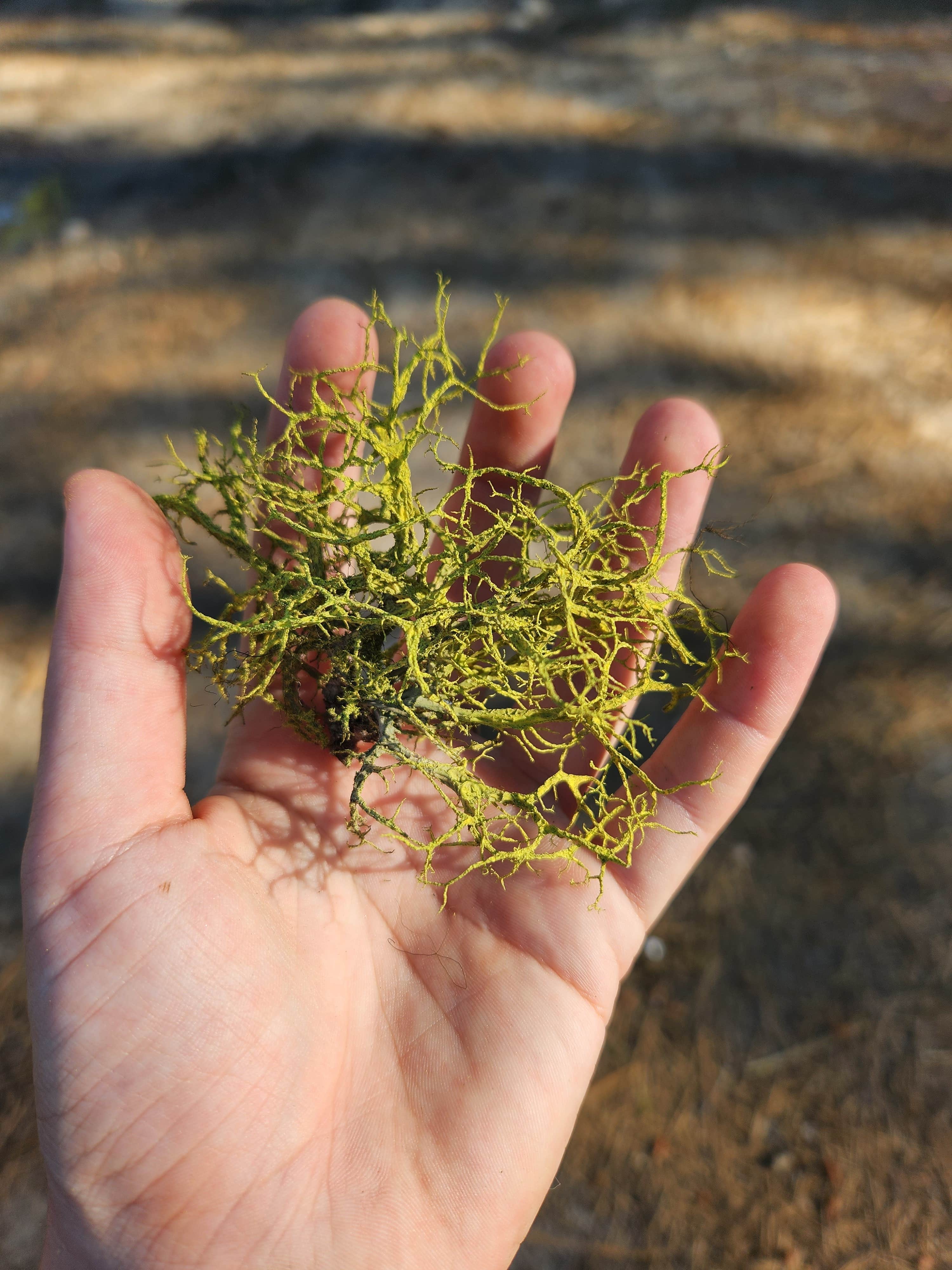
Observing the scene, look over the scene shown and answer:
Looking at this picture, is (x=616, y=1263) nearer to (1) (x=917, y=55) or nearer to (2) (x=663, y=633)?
(2) (x=663, y=633)

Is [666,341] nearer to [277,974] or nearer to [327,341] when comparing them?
[327,341]

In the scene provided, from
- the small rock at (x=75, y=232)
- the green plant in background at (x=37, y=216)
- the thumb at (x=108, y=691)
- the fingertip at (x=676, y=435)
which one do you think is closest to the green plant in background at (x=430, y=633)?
the thumb at (x=108, y=691)

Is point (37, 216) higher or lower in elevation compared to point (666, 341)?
higher

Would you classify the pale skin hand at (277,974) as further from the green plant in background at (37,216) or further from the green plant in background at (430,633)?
the green plant in background at (37,216)

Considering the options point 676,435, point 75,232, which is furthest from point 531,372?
point 75,232

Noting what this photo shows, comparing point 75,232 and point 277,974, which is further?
point 75,232

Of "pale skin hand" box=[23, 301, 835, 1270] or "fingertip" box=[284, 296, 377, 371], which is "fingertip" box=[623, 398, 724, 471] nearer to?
"pale skin hand" box=[23, 301, 835, 1270]
